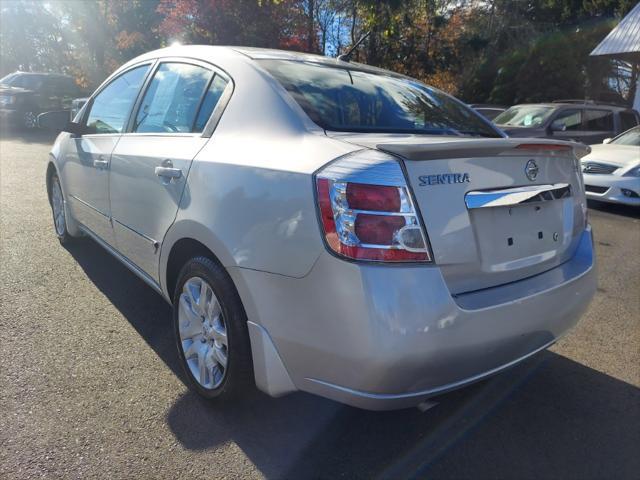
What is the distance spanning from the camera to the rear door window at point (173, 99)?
118 inches

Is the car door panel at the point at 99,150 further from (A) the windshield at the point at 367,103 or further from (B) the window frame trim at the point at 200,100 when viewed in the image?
(A) the windshield at the point at 367,103

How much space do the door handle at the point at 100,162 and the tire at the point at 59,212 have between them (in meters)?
1.21

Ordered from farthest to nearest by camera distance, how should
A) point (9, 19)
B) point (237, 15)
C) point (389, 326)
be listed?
1. point (9, 19)
2. point (237, 15)
3. point (389, 326)

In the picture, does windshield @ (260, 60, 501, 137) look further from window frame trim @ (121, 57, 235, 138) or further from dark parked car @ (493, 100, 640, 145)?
dark parked car @ (493, 100, 640, 145)

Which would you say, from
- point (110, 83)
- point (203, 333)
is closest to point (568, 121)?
point (110, 83)

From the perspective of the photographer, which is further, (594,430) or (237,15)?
(237,15)

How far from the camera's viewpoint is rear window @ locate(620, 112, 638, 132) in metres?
11.8

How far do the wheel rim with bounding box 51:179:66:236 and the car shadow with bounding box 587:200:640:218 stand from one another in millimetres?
7093

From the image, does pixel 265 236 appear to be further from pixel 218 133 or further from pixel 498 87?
pixel 498 87

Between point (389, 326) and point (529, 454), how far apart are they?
41.4 inches

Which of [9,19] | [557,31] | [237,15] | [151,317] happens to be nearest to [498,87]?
[557,31]

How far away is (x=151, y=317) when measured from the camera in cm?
370

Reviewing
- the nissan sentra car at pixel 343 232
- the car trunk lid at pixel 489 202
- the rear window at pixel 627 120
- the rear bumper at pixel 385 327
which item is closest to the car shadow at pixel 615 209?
the rear window at pixel 627 120

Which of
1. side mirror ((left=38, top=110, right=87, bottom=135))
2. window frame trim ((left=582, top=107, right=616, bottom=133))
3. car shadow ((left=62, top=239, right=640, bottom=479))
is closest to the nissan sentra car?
car shadow ((left=62, top=239, right=640, bottom=479))
